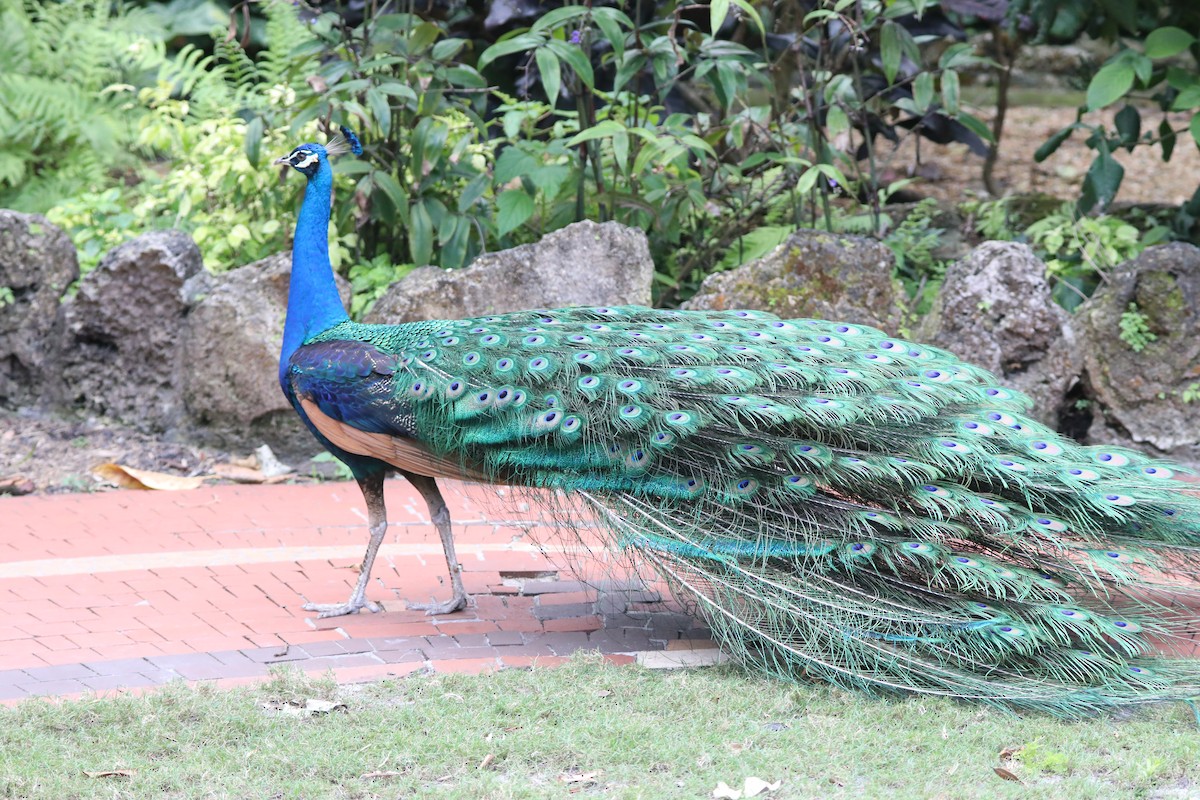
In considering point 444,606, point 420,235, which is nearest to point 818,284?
point 420,235

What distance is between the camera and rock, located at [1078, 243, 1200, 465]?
7.61 metres

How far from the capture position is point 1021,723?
13.9 ft

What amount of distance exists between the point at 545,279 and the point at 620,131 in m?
0.99

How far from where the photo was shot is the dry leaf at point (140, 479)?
23.8 ft

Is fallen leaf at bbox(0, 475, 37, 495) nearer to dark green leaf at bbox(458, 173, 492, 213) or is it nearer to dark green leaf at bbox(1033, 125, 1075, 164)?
dark green leaf at bbox(458, 173, 492, 213)

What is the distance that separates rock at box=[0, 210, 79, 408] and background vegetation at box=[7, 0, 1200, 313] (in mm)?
1023

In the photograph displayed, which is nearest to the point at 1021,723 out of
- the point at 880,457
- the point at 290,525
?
the point at 880,457

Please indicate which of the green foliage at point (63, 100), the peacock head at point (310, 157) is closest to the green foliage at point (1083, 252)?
the peacock head at point (310, 157)

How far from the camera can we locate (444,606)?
5523mm

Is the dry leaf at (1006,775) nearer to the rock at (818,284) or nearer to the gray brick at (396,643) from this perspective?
the gray brick at (396,643)

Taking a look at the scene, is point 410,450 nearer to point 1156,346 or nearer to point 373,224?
point 373,224

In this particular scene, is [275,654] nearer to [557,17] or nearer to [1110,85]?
[557,17]

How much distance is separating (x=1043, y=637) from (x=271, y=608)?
313cm

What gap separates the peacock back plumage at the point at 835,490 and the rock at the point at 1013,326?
107 inches
